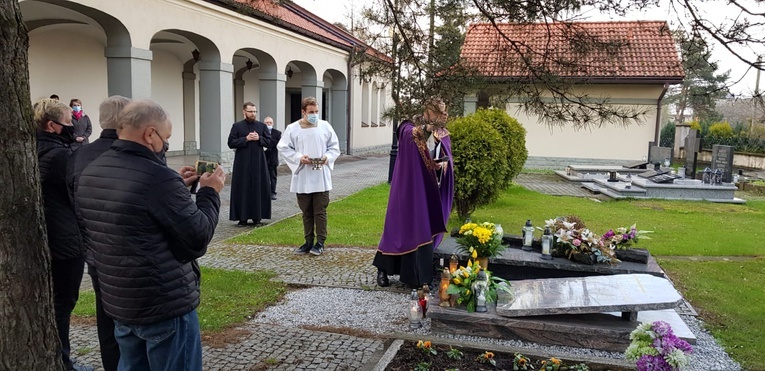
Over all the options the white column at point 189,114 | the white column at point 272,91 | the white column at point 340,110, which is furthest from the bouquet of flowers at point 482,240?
the white column at point 340,110

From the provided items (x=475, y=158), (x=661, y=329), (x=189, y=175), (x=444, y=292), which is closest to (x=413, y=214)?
(x=444, y=292)

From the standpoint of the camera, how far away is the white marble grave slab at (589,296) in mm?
4316

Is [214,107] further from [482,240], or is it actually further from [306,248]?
[482,240]

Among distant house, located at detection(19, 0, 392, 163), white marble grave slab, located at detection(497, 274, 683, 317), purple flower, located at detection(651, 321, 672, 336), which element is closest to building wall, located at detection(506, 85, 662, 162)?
distant house, located at detection(19, 0, 392, 163)

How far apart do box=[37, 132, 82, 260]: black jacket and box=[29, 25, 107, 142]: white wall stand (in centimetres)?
1167

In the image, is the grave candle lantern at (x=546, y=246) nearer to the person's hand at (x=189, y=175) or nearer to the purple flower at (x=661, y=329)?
the purple flower at (x=661, y=329)

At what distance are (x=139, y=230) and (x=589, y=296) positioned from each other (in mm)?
3457

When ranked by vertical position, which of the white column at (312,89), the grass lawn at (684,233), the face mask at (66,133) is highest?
the white column at (312,89)

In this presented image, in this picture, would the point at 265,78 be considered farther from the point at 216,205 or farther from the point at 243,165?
the point at 216,205

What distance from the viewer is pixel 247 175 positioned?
30.4 feet

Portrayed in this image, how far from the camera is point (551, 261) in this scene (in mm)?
5590

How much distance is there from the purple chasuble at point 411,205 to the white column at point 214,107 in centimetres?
1072

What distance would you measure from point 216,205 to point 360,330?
2387mm

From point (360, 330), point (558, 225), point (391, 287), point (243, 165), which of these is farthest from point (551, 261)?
point (243, 165)
